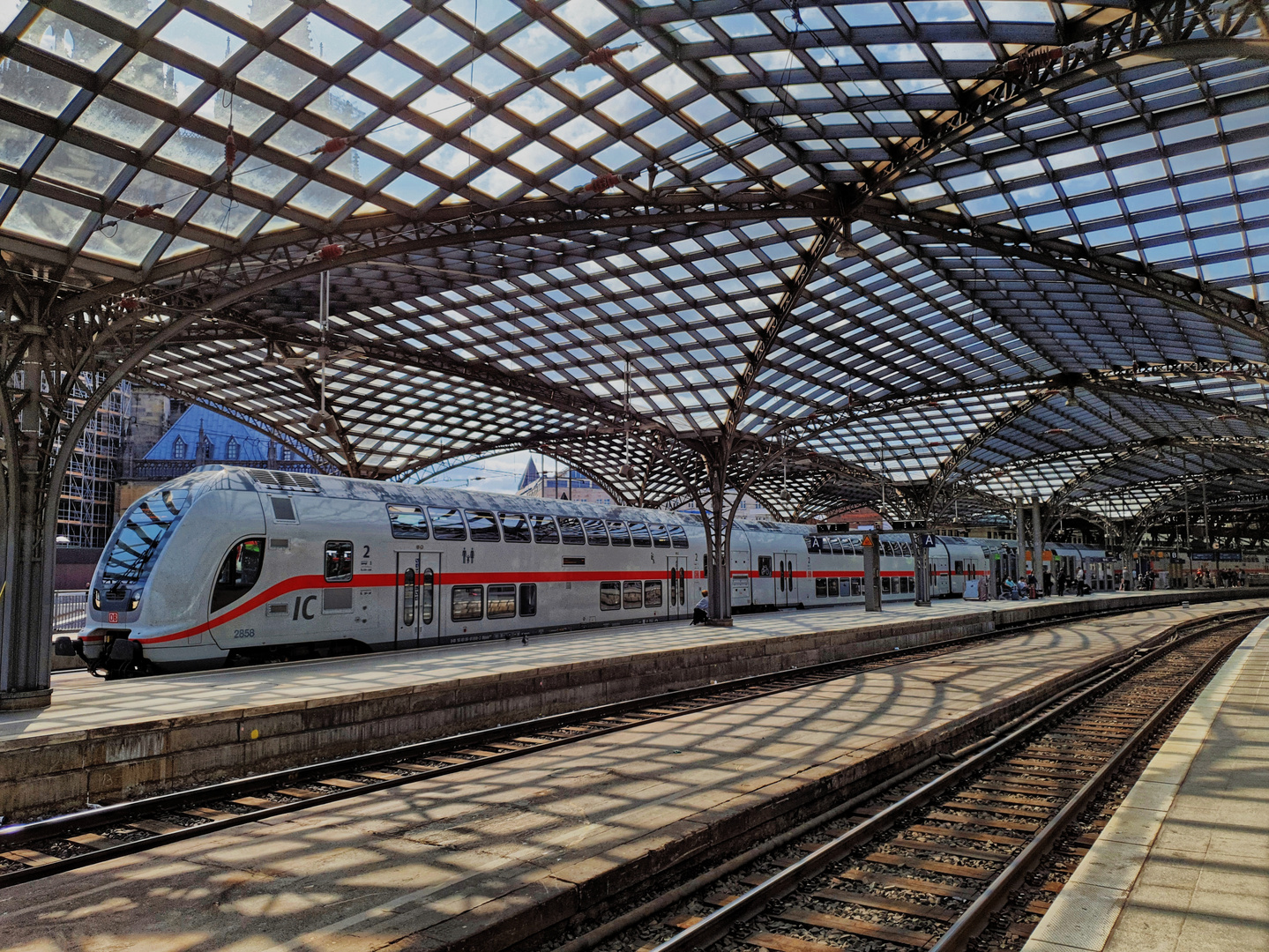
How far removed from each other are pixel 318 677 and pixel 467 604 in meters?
7.18

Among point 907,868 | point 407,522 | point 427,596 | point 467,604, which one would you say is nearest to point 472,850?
point 907,868

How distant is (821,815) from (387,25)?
538 inches

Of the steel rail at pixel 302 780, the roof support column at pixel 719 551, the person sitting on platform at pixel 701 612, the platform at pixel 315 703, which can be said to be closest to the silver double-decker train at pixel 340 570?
the platform at pixel 315 703

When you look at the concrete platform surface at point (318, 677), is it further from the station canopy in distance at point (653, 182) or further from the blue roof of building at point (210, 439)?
the blue roof of building at point (210, 439)

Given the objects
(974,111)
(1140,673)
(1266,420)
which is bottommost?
(1140,673)

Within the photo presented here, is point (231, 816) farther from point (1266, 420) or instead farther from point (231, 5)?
point (1266, 420)

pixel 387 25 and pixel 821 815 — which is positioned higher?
pixel 387 25

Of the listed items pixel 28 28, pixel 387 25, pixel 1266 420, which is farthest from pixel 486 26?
pixel 1266 420

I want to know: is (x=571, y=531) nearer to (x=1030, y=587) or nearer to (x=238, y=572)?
(x=238, y=572)

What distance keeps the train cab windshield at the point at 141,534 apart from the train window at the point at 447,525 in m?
6.28

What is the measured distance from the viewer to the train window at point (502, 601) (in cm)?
2480

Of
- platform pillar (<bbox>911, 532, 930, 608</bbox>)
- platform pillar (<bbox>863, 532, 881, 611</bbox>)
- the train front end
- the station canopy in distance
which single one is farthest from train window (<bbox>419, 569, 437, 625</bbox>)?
platform pillar (<bbox>911, 532, 930, 608</bbox>)

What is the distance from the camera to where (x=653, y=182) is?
786 inches

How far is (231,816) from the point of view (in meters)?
9.85
